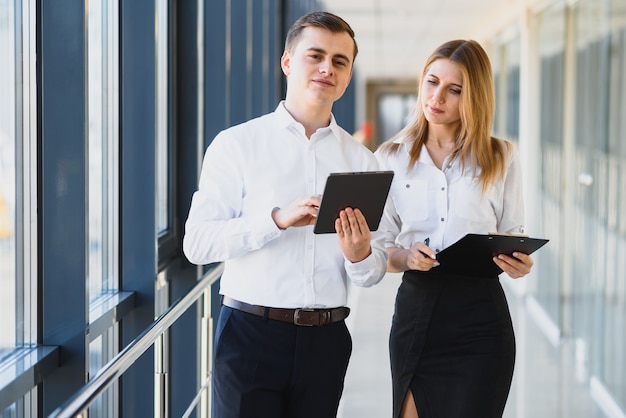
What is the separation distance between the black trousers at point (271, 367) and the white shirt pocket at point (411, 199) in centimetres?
57

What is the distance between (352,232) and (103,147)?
4.16 ft

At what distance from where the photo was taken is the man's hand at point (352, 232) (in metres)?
1.92

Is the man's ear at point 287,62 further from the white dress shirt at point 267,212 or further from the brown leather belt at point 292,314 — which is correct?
the brown leather belt at point 292,314

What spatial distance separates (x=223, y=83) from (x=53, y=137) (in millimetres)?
2017

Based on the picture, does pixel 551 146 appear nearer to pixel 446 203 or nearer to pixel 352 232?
pixel 446 203

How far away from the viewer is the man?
2.00 meters

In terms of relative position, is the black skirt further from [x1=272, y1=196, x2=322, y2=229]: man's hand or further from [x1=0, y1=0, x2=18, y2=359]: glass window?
[x1=0, y1=0, x2=18, y2=359]: glass window

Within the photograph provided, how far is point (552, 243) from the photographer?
22.2 ft

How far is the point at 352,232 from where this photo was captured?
1.93m

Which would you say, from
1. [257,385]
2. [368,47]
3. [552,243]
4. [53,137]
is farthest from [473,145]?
[368,47]

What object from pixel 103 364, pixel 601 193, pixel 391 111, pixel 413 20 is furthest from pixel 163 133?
pixel 391 111

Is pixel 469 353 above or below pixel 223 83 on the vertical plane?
below

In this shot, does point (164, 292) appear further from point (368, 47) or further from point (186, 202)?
point (368, 47)

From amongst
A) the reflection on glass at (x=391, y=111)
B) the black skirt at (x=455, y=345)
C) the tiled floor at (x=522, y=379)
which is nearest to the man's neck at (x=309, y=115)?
the black skirt at (x=455, y=345)
